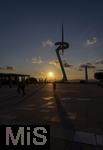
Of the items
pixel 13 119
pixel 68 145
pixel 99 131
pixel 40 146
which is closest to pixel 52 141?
pixel 68 145

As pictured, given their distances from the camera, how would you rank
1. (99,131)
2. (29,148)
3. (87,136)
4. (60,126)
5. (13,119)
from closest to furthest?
(29,148) < (87,136) < (99,131) < (60,126) < (13,119)

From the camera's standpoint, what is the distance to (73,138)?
9.01 meters

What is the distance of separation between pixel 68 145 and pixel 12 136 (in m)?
5.10

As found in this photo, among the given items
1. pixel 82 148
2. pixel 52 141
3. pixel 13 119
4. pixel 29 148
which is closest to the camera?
pixel 29 148

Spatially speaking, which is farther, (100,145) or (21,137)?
(100,145)

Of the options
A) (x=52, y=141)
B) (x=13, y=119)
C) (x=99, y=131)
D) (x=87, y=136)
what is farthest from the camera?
(x=13, y=119)

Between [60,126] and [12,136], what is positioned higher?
[12,136]

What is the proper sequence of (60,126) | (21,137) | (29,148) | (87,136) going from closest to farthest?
(21,137)
(29,148)
(87,136)
(60,126)

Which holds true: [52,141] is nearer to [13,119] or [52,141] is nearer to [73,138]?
[73,138]

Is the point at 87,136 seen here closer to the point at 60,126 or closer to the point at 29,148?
the point at 60,126

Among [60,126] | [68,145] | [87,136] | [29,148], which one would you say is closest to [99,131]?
[87,136]

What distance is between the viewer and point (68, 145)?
26.7 feet

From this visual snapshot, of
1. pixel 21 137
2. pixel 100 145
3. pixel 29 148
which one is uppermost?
pixel 21 137

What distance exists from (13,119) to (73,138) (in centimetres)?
446
